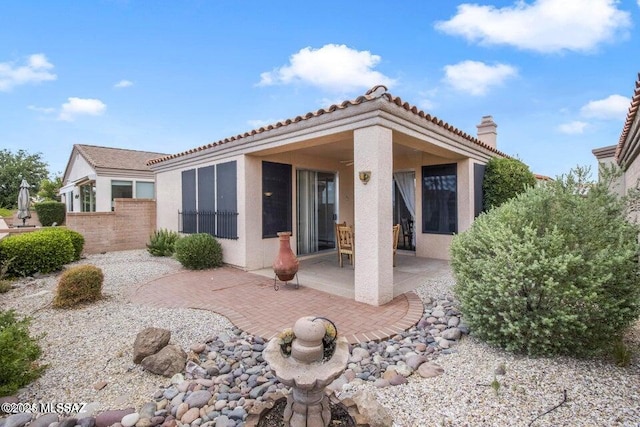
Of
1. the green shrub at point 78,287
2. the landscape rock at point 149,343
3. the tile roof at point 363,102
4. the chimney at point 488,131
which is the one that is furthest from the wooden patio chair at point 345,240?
the chimney at point 488,131

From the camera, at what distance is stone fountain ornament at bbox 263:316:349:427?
2.04 metres

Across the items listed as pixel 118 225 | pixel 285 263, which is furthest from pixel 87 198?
pixel 285 263

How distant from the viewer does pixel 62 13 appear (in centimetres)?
834

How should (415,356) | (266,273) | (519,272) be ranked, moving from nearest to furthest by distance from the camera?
1. (519,272)
2. (415,356)
3. (266,273)

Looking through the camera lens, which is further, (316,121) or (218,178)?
(218,178)

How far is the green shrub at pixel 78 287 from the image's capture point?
5.46m

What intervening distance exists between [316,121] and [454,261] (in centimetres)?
362

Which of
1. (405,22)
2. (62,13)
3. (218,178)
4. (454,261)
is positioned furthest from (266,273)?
(62,13)

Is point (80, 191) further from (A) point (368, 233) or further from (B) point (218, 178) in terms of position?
(A) point (368, 233)

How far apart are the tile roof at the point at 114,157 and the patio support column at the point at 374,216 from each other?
17.0 meters

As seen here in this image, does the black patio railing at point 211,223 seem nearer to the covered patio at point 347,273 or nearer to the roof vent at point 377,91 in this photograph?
the covered patio at point 347,273

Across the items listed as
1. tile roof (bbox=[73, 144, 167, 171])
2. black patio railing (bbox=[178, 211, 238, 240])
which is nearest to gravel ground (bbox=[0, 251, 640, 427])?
black patio railing (bbox=[178, 211, 238, 240])

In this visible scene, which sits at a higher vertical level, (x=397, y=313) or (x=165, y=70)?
(x=165, y=70)

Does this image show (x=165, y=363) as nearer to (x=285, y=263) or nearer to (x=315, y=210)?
(x=285, y=263)
